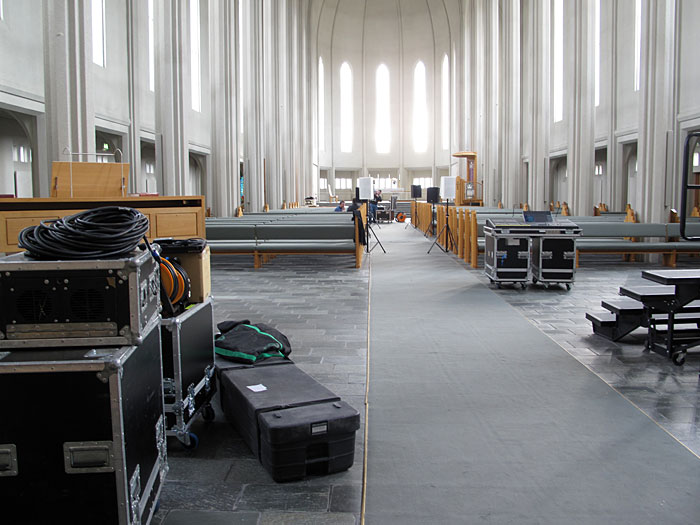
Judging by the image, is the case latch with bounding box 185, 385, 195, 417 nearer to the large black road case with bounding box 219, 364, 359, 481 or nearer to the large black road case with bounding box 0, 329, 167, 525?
the large black road case with bounding box 219, 364, 359, 481

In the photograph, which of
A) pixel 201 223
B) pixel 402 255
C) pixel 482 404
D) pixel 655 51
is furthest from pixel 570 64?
pixel 482 404

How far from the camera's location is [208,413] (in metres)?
3.83

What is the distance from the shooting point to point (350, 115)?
43.8 metres

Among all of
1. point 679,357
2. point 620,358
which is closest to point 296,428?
point 620,358

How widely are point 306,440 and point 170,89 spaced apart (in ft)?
39.1

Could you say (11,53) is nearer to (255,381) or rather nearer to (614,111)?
(255,381)

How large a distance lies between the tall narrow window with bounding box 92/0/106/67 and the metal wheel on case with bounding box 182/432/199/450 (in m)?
11.9

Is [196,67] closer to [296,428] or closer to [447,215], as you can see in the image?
[447,215]

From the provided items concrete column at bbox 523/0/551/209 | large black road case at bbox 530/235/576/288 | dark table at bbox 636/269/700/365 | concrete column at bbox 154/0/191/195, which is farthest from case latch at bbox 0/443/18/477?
concrete column at bbox 523/0/551/209

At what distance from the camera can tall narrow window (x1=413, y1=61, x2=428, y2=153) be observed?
143 feet

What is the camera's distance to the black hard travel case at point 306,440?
2.99 metres

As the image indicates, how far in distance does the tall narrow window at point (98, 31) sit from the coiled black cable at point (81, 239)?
12158 millimetres

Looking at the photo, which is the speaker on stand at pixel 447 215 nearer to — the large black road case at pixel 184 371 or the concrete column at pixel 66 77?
the concrete column at pixel 66 77

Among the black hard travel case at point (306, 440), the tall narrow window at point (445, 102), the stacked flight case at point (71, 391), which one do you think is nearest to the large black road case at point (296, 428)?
the black hard travel case at point (306, 440)
